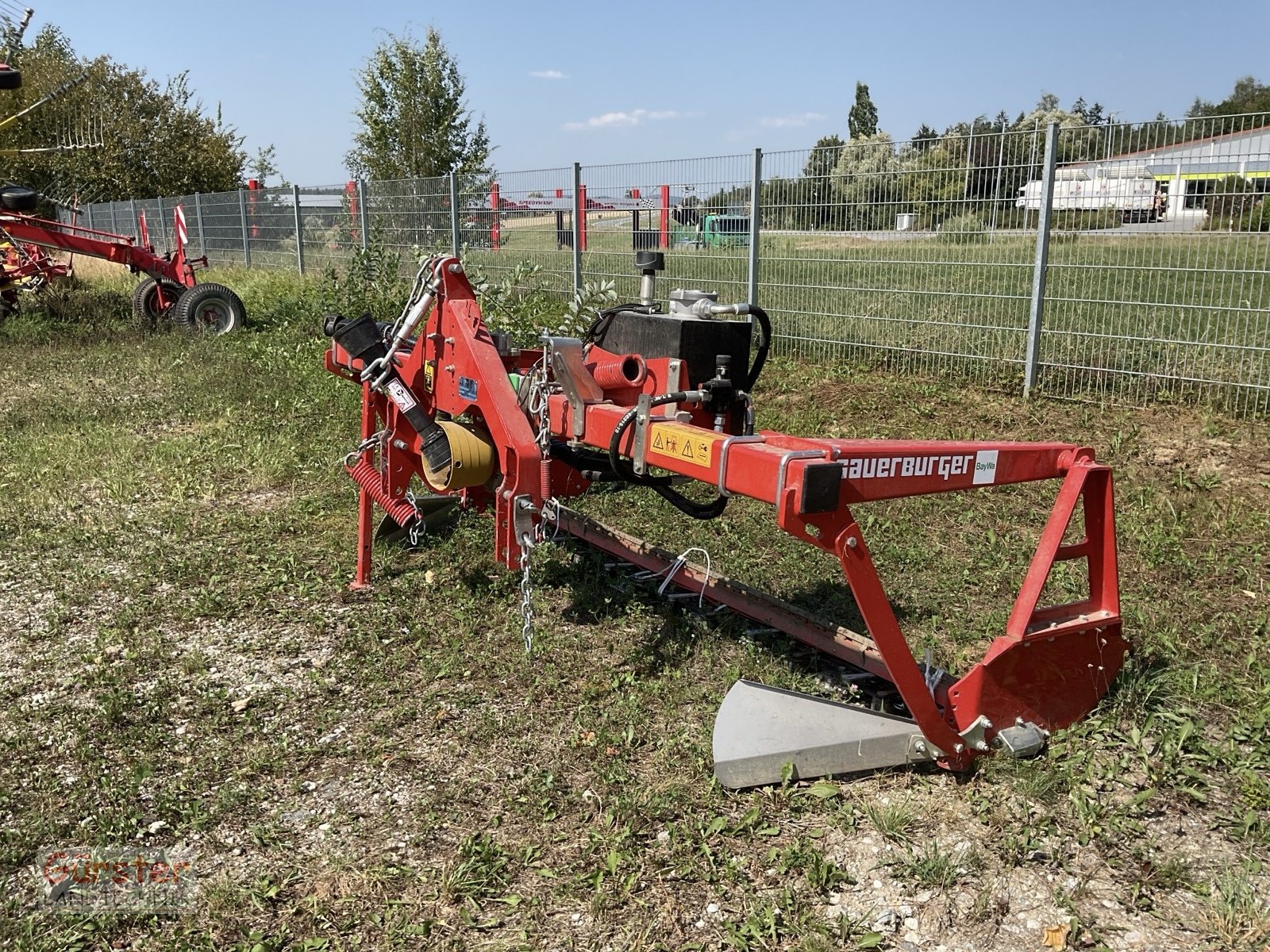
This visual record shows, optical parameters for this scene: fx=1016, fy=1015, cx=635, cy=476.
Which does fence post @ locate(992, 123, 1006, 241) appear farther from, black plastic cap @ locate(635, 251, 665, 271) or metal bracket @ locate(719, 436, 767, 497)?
metal bracket @ locate(719, 436, 767, 497)

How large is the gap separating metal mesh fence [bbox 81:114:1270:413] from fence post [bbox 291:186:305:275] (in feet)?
25.5

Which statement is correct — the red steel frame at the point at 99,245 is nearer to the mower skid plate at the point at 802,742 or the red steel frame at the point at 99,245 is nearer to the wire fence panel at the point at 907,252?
the wire fence panel at the point at 907,252

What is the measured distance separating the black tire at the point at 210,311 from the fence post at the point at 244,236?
6.79 metres

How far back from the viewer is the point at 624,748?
3.49 m

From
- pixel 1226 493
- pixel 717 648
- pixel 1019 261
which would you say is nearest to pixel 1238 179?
pixel 1019 261

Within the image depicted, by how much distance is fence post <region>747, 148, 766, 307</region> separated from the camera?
9109 millimetres

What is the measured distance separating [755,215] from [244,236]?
1345 centimetres

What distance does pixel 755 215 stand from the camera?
360 inches

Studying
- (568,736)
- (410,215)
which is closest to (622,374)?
(568,736)

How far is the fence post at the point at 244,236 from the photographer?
19020 millimetres

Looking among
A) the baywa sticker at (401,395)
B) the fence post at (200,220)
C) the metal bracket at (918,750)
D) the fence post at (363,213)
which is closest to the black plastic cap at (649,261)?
the baywa sticker at (401,395)

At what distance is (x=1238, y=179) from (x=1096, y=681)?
182 inches

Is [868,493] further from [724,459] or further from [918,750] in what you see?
[918,750]

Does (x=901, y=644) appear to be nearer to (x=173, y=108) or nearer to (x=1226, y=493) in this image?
(x=1226, y=493)
